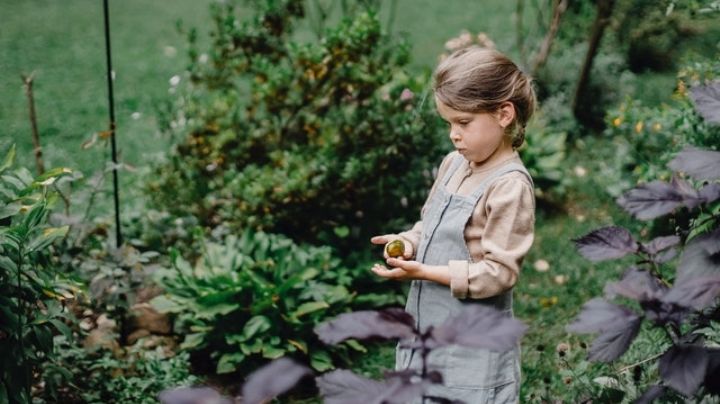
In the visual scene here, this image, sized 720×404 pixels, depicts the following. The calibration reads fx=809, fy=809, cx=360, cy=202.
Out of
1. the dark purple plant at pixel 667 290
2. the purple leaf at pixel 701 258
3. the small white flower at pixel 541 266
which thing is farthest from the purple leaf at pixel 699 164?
the small white flower at pixel 541 266

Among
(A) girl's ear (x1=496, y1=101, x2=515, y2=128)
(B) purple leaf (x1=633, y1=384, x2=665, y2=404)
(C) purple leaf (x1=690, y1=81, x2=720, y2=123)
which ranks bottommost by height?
(B) purple leaf (x1=633, y1=384, x2=665, y2=404)

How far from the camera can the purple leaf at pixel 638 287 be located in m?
1.60

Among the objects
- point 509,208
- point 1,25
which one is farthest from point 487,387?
point 1,25

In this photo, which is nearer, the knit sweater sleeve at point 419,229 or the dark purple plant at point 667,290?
the dark purple plant at point 667,290

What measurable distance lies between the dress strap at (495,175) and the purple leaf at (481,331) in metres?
1.09

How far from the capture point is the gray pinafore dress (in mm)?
2521

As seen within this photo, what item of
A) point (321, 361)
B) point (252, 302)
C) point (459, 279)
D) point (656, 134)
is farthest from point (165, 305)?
point (656, 134)

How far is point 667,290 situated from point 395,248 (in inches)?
43.2

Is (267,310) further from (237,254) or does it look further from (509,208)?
(509,208)

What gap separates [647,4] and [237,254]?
5929 mm

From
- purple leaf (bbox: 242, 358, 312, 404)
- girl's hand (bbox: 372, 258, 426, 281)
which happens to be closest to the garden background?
girl's hand (bbox: 372, 258, 426, 281)

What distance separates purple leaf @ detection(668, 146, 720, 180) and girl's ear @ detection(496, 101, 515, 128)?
0.78 m

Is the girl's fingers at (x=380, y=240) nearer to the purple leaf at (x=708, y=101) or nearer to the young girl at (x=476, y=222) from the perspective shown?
the young girl at (x=476, y=222)

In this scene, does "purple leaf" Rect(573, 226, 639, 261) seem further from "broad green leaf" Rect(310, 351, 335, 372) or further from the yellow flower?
the yellow flower
